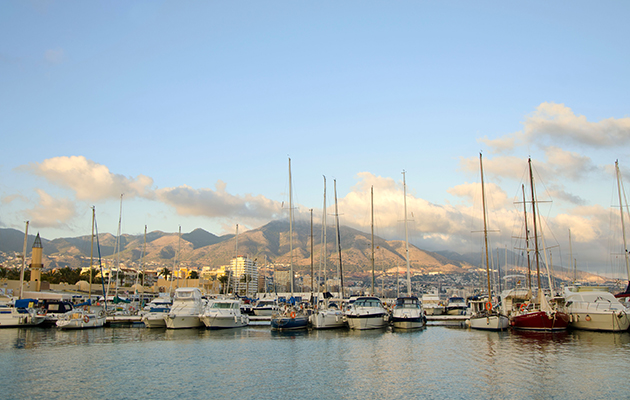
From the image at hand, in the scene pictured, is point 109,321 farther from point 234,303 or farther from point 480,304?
point 480,304

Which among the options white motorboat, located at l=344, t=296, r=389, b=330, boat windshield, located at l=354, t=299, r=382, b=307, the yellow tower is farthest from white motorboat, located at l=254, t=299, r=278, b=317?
the yellow tower

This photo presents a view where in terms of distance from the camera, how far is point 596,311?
4106 cm

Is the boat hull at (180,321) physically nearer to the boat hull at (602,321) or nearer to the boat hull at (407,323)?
the boat hull at (407,323)

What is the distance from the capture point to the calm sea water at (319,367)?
806 inches

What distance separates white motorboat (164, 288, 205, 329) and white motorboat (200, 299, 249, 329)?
1.06 metres

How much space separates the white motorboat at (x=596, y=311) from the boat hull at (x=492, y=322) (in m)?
5.71

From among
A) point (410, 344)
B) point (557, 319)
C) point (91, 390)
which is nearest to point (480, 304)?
point (557, 319)

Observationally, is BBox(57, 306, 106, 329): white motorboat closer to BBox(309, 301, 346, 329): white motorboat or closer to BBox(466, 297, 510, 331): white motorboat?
BBox(309, 301, 346, 329): white motorboat

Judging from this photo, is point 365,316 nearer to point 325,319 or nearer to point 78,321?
point 325,319

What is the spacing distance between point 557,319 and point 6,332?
52.5 meters

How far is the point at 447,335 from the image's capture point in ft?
143

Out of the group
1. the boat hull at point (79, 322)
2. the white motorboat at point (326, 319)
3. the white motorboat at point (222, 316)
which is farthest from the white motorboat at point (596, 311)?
the boat hull at point (79, 322)

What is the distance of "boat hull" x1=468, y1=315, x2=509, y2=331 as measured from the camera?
4488cm

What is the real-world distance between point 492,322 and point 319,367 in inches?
1002
